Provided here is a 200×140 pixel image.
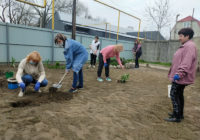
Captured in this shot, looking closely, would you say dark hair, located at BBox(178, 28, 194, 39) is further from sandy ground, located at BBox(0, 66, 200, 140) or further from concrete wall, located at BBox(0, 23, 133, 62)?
concrete wall, located at BBox(0, 23, 133, 62)

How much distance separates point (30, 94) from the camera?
313 cm

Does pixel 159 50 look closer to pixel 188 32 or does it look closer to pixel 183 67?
pixel 188 32

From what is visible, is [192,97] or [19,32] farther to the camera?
[19,32]

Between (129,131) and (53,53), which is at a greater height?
(53,53)

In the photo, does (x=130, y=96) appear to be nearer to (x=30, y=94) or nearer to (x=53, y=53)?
(x=30, y=94)

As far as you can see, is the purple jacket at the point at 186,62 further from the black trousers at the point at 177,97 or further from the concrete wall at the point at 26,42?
the concrete wall at the point at 26,42

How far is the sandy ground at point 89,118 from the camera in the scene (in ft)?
6.00

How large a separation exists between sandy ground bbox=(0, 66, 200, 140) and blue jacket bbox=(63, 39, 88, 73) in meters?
0.65

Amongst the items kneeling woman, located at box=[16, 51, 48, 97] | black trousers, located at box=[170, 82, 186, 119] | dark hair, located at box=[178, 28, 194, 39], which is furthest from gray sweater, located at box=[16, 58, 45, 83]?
dark hair, located at box=[178, 28, 194, 39]

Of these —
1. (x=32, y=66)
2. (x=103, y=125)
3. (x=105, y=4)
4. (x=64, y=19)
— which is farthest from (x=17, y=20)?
(x=103, y=125)

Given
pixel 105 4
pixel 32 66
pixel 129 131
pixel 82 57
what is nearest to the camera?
pixel 129 131

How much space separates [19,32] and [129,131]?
6.49 metres

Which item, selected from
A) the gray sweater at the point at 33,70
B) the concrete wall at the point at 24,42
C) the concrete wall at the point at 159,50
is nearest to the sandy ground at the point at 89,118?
the gray sweater at the point at 33,70

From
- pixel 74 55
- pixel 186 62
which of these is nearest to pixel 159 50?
pixel 74 55
